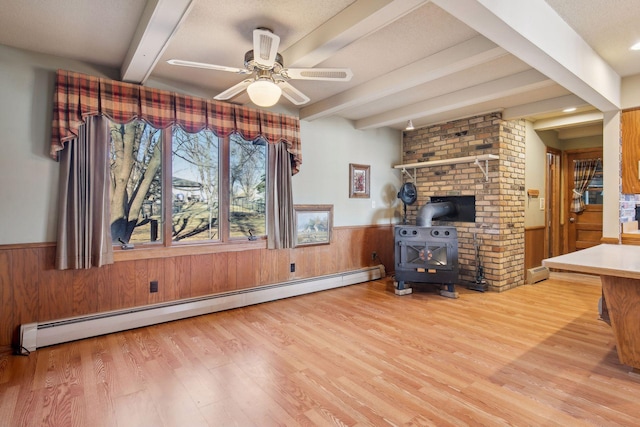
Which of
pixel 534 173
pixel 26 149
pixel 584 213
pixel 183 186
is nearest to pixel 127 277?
pixel 183 186

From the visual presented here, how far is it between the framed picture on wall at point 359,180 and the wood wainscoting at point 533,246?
246cm

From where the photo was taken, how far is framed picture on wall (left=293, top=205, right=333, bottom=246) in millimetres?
4500

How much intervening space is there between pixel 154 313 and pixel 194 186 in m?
1.38

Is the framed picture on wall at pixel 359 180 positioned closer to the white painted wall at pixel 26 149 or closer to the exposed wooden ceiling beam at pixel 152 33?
the exposed wooden ceiling beam at pixel 152 33

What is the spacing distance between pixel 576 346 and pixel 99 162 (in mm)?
4412

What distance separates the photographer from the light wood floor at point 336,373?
1.92 m

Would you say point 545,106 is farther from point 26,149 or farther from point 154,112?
point 26,149

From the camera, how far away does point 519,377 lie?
2.31m

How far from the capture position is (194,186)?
3756 mm

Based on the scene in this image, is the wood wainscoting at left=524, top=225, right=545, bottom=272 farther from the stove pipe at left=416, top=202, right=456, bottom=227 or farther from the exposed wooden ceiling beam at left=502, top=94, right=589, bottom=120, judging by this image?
the exposed wooden ceiling beam at left=502, top=94, right=589, bottom=120

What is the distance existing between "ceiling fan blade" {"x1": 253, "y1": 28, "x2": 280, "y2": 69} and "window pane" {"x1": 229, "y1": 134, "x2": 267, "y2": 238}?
5.91ft

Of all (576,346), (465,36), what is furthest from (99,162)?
(576,346)

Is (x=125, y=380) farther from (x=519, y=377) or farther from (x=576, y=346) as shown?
(x=576, y=346)

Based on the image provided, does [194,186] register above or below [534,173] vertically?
below
